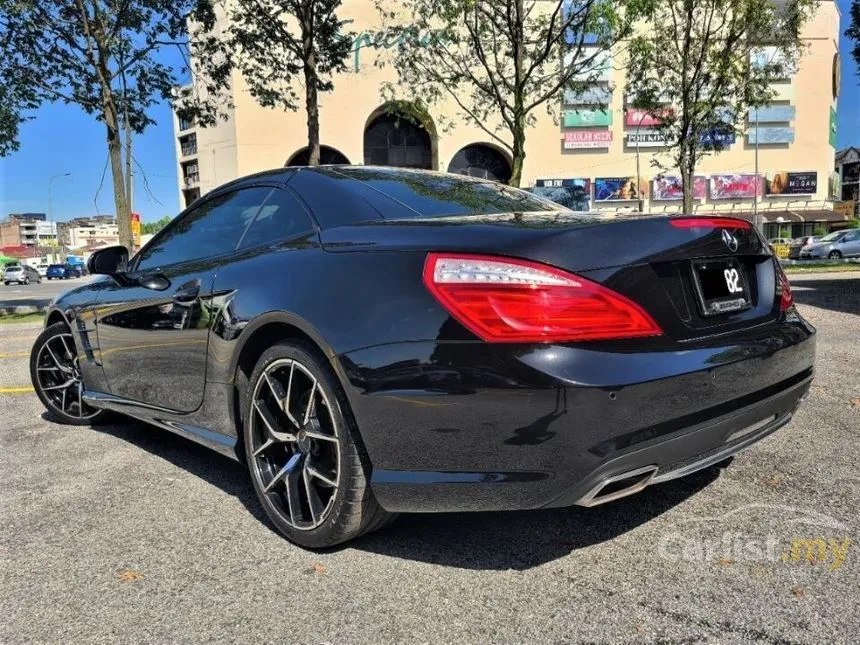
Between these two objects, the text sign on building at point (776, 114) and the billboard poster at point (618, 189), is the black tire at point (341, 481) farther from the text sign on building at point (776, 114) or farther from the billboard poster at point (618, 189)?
the text sign on building at point (776, 114)

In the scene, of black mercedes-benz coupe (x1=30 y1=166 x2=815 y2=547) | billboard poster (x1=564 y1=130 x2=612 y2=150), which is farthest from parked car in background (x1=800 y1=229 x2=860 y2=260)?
black mercedes-benz coupe (x1=30 y1=166 x2=815 y2=547)

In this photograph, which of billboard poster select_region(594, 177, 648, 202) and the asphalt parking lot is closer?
the asphalt parking lot

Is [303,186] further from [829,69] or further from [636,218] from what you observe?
[829,69]

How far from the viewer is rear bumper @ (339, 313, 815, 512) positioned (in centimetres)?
190

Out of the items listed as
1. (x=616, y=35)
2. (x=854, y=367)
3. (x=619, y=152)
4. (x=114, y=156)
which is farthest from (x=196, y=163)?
(x=854, y=367)

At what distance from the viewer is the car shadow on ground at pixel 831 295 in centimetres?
982

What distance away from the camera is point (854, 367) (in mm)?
5414

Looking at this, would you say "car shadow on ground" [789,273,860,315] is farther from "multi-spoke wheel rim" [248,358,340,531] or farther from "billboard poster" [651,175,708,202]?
"billboard poster" [651,175,708,202]

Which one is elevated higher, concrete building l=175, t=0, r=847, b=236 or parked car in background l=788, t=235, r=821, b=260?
concrete building l=175, t=0, r=847, b=236

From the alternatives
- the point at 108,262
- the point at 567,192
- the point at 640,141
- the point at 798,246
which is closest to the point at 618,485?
the point at 108,262

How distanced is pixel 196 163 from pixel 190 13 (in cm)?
4385

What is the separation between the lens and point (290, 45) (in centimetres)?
1230

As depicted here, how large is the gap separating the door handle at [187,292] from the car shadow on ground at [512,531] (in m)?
0.91

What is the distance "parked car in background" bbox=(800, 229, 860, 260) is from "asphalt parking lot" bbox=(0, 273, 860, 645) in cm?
3232
